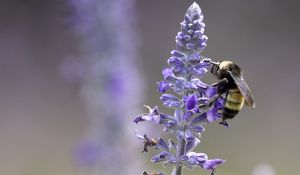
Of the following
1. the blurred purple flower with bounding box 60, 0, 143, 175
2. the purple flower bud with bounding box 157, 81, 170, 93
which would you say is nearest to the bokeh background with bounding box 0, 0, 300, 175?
the blurred purple flower with bounding box 60, 0, 143, 175

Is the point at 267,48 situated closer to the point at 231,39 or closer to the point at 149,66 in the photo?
the point at 231,39

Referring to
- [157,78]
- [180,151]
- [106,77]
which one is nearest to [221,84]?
[180,151]

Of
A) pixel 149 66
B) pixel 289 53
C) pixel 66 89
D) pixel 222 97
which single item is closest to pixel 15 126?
pixel 66 89

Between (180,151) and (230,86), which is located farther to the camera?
(230,86)

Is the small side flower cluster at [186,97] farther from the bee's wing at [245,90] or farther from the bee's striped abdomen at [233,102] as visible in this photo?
the bee's striped abdomen at [233,102]

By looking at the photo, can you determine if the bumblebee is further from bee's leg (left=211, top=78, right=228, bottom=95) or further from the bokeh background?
the bokeh background

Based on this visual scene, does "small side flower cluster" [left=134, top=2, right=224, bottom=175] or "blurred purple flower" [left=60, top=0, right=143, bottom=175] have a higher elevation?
"blurred purple flower" [left=60, top=0, right=143, bottom=175]

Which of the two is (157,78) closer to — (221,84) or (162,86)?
(221,84)
